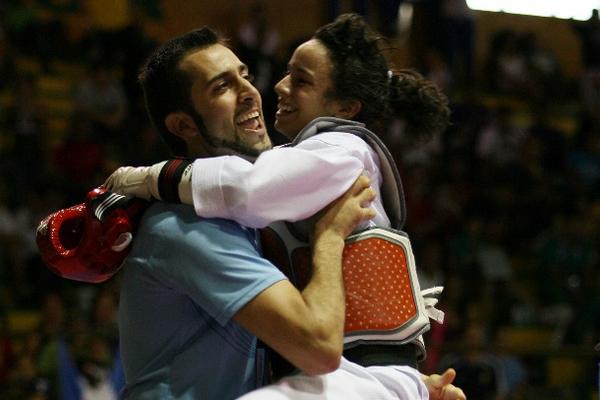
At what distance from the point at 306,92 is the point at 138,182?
562mm

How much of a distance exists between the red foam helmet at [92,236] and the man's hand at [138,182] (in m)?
0.02

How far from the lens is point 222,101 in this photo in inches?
93.2

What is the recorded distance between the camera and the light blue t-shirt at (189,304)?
6.75ft

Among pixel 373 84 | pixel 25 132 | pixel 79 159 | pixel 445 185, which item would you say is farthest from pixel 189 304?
pixel 445 185

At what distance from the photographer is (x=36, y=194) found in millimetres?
6848

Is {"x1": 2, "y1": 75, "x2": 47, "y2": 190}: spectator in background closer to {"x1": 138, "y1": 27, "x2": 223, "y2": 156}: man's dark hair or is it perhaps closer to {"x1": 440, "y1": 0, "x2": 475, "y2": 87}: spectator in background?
{"x1": 440, "y1": 0, "x2": 475, "y2": 87}: spectator in background

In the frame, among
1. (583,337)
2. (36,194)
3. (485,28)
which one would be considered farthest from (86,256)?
(485,28)

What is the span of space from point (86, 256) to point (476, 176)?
23.0ft

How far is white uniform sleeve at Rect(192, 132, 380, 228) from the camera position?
2074 millimetres

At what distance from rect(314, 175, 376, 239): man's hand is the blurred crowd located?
3.29 meters

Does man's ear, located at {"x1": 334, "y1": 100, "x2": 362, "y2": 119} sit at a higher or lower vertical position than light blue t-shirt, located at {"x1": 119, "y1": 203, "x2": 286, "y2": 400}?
higher

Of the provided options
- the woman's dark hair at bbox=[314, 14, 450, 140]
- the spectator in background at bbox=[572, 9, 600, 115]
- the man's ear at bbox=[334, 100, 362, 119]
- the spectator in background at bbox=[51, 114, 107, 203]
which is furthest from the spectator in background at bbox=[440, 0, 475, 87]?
the man's ear at bbox=[334, 100, 362, 119]

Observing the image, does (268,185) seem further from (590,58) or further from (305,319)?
(590,58)

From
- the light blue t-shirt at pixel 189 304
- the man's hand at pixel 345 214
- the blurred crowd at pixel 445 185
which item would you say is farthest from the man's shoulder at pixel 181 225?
the blurred crowd at pixel 445 185
